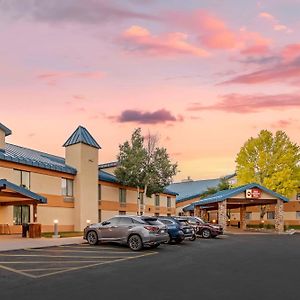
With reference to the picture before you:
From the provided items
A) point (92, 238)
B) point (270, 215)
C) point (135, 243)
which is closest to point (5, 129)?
point (92, 238)

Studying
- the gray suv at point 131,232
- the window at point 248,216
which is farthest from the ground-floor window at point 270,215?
the gray suv at point 131,232

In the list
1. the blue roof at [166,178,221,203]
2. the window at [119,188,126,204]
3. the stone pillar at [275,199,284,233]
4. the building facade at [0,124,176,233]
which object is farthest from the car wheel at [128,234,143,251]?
the blue roof at [166,178,221,203]

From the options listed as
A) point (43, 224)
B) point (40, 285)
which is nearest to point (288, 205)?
point (43, 224)

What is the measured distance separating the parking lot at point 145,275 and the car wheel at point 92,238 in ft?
14.7

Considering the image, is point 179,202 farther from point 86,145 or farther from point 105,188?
point 86,145

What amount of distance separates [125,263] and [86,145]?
25.7m

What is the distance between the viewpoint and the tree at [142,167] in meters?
46.0

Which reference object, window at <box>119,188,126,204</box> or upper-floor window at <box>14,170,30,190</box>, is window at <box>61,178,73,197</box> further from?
window at <box>119,188,126,204</box>

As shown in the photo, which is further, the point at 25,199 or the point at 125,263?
the point at 25,199

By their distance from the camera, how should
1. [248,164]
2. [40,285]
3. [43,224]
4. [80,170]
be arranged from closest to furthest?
[40,285] < [43,224] < [80,170] < [248,164]

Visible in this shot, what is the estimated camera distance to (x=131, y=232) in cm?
2131

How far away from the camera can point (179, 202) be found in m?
74.5

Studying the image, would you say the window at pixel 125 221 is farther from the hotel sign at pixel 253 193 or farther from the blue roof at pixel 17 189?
the hotel sign at pixel 253 193

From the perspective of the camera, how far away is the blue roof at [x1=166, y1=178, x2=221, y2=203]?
75562 millimetres
